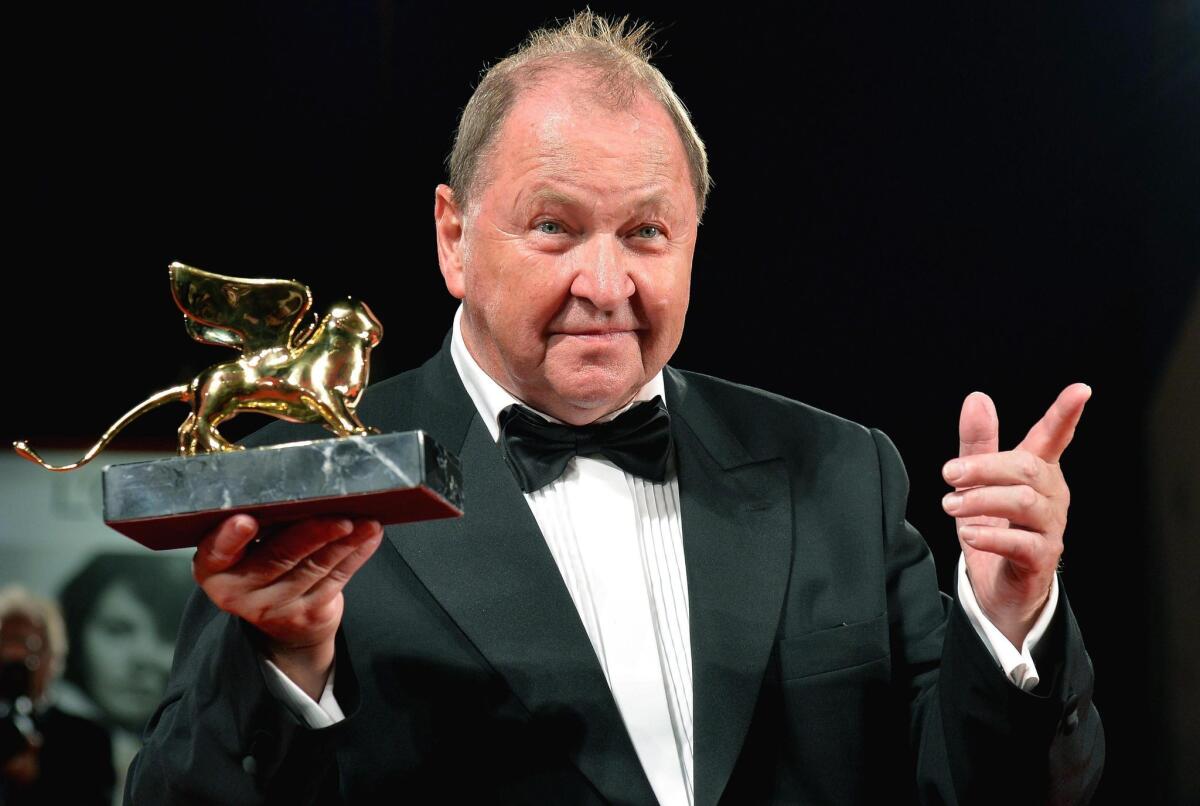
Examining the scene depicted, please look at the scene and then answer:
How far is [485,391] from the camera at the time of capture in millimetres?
1911

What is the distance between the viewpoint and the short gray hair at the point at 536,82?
185 centimetres

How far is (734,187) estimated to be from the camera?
288cm

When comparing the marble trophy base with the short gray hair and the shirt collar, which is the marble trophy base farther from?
the short gray hair

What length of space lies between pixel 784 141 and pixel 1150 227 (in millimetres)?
774

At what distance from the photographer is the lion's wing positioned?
4.74 ft

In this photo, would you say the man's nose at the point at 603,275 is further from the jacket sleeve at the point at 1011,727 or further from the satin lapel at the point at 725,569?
the jacket sleeve at the point at 1011,727

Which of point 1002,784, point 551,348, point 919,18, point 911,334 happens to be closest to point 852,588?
point 1002,784

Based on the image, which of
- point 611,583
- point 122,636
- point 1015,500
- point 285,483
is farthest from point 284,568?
point 122,636

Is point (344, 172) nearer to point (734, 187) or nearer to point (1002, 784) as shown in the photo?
point (734, 187)

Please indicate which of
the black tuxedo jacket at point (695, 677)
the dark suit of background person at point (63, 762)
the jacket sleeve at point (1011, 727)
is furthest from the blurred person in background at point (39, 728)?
the jacket sleeve at point (1011, 727)

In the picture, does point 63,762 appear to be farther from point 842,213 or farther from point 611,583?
point 842,213

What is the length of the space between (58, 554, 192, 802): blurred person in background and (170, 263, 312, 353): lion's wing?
166cm

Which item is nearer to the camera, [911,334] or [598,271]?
[598,271]

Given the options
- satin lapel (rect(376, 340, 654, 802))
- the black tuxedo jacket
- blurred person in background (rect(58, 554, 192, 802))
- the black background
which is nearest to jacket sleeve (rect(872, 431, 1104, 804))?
the black tuxedo jacket
